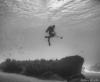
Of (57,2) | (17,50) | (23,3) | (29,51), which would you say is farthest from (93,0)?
(29,51)

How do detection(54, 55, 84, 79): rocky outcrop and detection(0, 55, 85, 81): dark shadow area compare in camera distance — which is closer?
detection(0, 55, 85, 81): dark shadow area

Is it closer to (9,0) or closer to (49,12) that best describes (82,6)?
(49,12)

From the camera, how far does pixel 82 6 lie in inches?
977

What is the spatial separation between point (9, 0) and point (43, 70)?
50.2ft

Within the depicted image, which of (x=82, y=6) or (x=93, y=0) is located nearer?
(x=93, y=0)

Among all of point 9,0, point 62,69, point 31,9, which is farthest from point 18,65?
point 31,9

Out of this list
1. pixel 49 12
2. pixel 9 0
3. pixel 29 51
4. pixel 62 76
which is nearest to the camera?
pixel 62 76

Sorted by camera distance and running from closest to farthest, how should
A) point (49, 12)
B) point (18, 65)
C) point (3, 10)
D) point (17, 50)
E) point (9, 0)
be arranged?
point (18, 65) → point (9, 0) → point (3, 10) → point (49, 12) → point (17, 50)

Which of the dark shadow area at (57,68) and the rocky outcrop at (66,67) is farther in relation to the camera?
the rocky outcrop at (66,67)

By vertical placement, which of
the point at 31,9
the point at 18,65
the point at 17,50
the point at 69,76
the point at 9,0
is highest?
the point at 17,50

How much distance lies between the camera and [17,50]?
222 feet

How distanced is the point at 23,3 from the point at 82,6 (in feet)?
32.7

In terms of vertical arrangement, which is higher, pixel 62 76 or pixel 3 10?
pixel 3 10

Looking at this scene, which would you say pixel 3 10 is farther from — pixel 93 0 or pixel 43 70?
pixel 43 70
